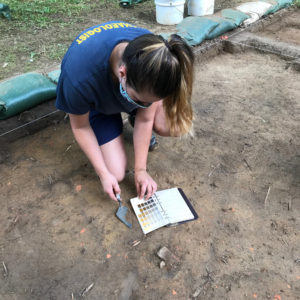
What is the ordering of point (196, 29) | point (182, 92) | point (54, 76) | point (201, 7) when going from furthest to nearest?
point (201, 7) < point (196, 29) < point (54, 76) < point (182, 92)

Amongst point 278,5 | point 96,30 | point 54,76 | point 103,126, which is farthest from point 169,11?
point 96,30

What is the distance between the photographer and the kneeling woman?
86cm

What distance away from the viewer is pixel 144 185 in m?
1.38

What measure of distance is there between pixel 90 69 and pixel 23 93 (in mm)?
897

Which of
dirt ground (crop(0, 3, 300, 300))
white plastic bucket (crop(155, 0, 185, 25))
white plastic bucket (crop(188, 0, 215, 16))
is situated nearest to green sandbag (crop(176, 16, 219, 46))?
white plastic bucket (crop(155, 0, 185, 25))

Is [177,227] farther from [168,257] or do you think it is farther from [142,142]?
[142,142]

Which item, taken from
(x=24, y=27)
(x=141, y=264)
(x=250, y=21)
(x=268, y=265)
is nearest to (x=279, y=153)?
(x=268, y=265)

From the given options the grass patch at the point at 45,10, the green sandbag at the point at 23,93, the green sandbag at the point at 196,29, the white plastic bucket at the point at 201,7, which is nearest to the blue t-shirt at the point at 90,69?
the green sandbag at the point at 23,93

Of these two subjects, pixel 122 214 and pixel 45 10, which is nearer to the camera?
pixel 122 214

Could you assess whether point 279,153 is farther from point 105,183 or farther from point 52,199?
point 52,199

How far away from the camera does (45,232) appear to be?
136 centimetres

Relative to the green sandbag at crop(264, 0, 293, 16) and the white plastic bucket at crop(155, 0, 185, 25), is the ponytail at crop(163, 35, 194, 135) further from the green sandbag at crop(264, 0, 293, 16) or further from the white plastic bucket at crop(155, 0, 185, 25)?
the green sandbag at crop(264, 0, 293, 16)

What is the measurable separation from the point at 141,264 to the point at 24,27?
312cm

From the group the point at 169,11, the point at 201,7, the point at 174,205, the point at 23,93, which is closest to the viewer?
the point at 174,205
